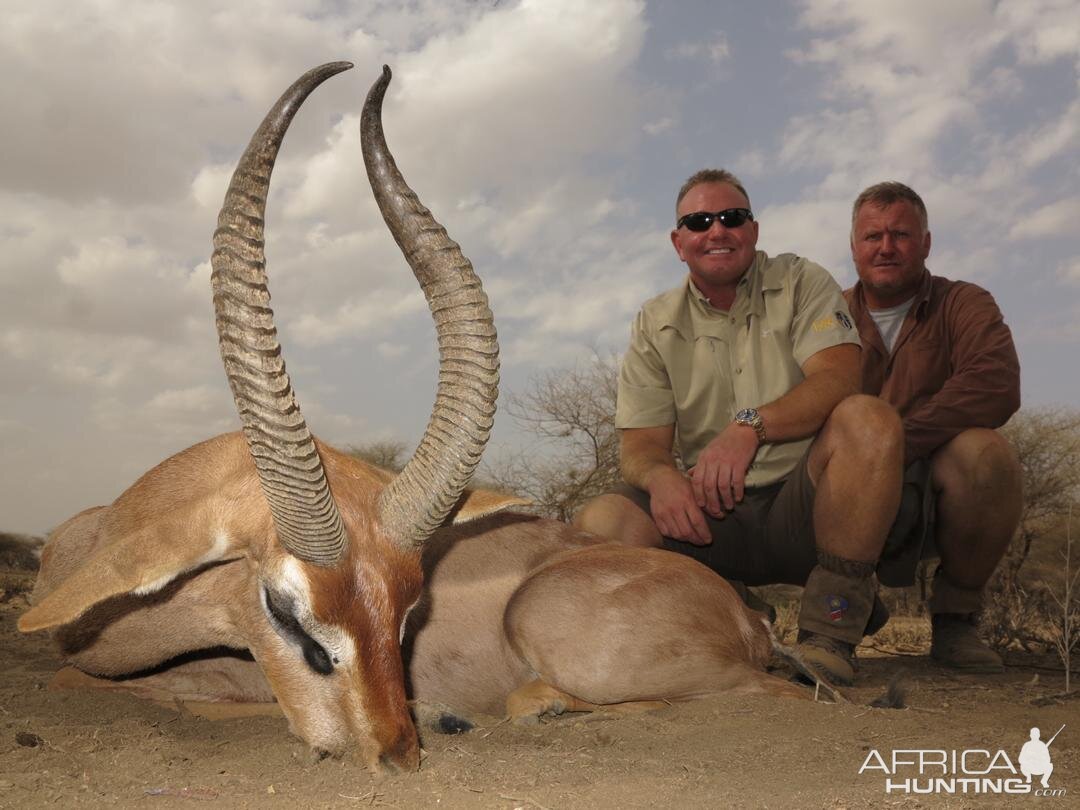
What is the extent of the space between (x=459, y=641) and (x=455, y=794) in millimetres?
1840

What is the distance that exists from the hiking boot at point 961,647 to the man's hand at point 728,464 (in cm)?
196

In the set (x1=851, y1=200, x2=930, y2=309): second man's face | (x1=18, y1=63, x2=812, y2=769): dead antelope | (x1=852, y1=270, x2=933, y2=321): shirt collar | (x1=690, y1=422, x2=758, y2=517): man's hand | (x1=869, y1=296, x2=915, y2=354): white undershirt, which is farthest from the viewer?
(x1=869, y1=296, x2=915, y2=354): white undershirt

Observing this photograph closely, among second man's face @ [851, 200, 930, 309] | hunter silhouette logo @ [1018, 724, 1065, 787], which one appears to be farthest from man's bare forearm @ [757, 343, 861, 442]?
hunter silhouette logo @ [1018, 724, 1065, 787]

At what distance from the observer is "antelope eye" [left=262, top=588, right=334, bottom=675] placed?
11.0ft

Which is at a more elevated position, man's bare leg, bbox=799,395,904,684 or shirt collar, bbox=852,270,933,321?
shirt collar, bbox=852,270,933,321

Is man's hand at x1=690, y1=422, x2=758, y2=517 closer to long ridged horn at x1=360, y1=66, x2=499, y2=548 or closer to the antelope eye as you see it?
long ridged horn at x1=360, y1=66, x2=499, y2=548

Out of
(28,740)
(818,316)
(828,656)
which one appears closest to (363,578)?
(28,740)

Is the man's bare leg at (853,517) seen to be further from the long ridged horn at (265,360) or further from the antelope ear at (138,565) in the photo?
the antelope ear at (138,565)

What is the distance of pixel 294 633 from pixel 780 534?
3.85 meters

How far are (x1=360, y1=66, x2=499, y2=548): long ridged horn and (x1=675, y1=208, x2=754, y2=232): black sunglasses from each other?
3.53m

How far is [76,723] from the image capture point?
13.2ft

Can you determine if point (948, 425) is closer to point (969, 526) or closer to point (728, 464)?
point (969, 526)

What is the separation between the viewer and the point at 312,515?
3.19m

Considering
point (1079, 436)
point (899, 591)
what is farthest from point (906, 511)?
point (1079, 436)
